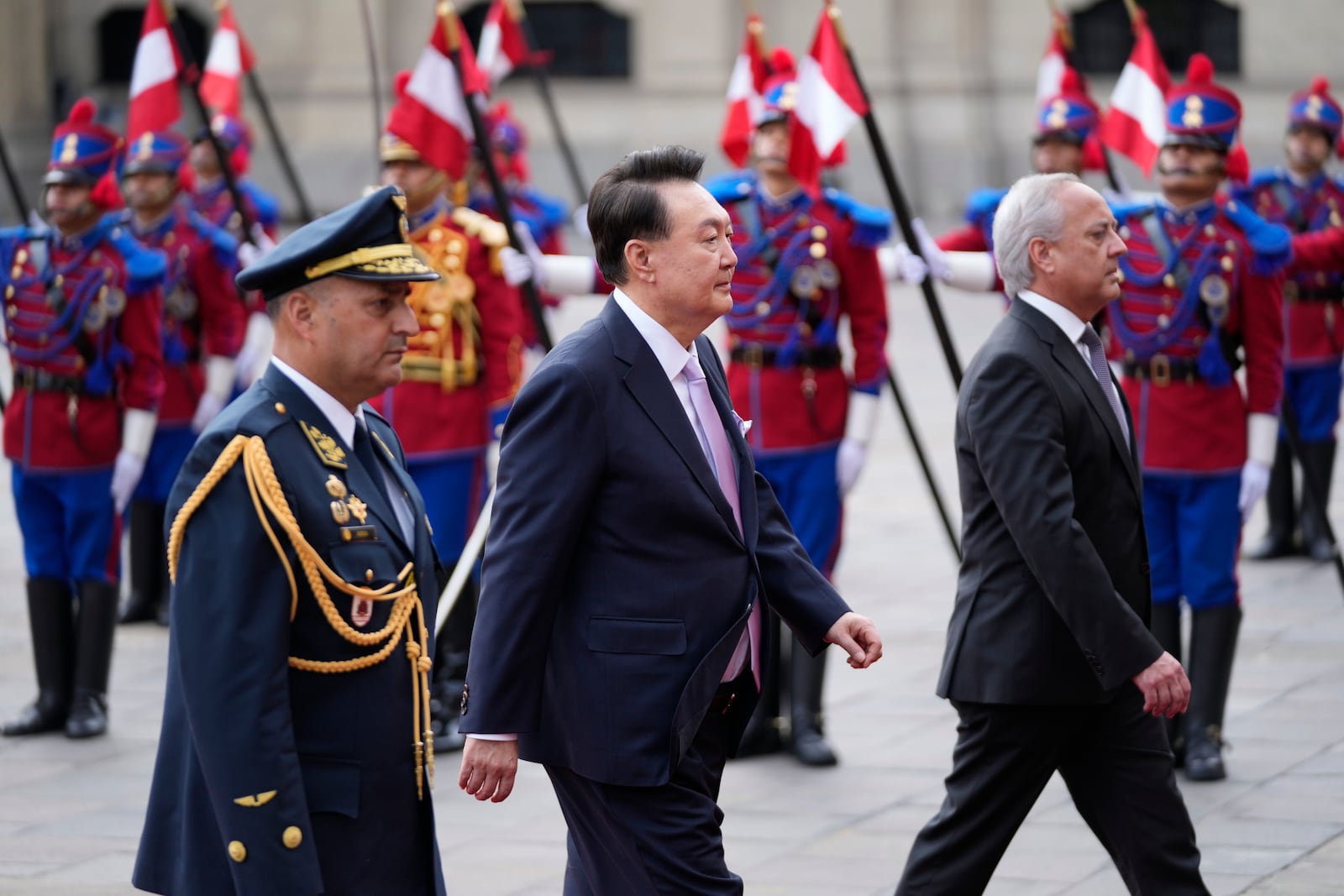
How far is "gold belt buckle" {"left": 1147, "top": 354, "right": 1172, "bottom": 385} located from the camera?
248 inches

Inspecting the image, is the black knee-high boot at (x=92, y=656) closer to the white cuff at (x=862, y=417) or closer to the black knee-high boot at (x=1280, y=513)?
the white cuff at (x=862, y=417)

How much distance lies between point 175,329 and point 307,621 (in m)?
5.64

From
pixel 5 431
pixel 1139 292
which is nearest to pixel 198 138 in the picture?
pixel 5 431

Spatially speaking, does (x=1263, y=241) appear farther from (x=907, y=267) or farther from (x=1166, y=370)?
(x=907, y=267)

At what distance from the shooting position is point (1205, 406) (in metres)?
6.20

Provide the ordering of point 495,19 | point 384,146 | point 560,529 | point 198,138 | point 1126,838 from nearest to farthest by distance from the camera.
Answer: point 560,529, point 1126,838, point 384,146, point 495,19, point 198,138

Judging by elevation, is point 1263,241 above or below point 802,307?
above

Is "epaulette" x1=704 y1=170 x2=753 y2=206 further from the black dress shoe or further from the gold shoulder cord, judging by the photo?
the gold shoulder cord

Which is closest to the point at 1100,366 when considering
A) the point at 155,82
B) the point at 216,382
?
the point at 155,82

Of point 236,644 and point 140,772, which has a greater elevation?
point 236,644

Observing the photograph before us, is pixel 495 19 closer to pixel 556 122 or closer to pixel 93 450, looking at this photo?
pixel 556 122

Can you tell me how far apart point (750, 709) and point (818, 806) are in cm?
236

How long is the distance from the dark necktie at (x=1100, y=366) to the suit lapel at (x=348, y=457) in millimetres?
1582

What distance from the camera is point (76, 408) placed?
273 inches
